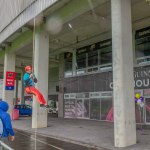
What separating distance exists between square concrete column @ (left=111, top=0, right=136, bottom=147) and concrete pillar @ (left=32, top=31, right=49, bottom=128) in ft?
24.7

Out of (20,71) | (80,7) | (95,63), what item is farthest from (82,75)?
(20,71)

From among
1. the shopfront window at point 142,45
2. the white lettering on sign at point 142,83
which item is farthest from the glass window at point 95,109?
the shopfront window at point 142,45

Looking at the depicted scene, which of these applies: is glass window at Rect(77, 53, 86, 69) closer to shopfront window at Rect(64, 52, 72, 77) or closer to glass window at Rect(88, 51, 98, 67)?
glass window at Rect(88, 51, 98, 67)

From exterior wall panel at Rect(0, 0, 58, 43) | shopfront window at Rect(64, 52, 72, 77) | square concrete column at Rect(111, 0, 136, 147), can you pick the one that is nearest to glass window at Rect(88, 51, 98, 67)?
shopfront window at Rect(64, 52, 72, 77)

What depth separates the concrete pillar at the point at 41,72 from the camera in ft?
56.2

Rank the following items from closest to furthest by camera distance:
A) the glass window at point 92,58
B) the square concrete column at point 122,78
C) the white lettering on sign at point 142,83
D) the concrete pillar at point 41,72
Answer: the square concrete column at point 122,78 → the concrete pillar at point 41,72 → the white lettering on sign at point 142,83 → the glass window at point 92,58

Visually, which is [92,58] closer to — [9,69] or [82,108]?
[82,108]

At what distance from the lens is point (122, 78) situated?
10602 mm

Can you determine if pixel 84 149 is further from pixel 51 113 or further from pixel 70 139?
pixel 51 113

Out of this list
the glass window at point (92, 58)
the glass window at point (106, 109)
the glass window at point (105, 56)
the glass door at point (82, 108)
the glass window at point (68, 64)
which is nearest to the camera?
the glass window at point (106, 109)

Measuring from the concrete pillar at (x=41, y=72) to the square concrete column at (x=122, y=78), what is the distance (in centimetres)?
754

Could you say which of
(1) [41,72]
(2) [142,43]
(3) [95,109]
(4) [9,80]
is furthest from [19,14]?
(3) [95,109]

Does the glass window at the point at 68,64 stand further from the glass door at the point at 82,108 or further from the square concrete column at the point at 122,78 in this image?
the square concrete column at the point at 122,78

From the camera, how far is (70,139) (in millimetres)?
12359
